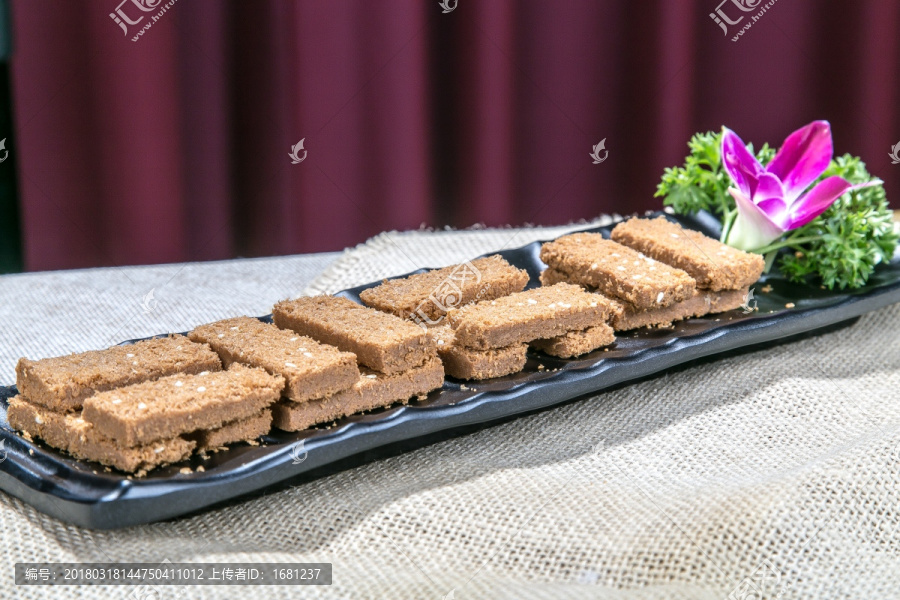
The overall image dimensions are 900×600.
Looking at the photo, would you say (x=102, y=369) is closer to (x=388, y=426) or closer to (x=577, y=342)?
(x=388, y=426)

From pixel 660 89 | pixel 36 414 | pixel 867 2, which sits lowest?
pixel 36 414

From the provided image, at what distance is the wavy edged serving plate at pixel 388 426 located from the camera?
1955mm

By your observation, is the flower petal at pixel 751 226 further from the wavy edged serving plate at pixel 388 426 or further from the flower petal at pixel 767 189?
the wavy edged serving plate at pixel 388 426

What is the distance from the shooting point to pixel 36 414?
7.13ft

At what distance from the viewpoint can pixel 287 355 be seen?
2.30 metres

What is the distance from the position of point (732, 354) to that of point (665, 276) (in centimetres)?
35

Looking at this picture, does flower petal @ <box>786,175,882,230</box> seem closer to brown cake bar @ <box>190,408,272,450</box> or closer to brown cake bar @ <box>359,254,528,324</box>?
brown cake bar @ <box>359,254,528,324</box>

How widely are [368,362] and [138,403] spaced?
564 millimetres

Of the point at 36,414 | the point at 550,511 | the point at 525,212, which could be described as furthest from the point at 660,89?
the point at 36,414

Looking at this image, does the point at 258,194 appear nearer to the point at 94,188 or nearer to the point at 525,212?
the point at 94,188

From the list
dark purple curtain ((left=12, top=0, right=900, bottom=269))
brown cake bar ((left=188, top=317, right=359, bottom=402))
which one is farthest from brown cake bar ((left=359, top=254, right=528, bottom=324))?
dark purple curtain ((left=12, top=0, right=900, bottom=269))

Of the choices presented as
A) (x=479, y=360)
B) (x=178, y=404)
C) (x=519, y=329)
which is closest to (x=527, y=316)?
(x=519, y=329)

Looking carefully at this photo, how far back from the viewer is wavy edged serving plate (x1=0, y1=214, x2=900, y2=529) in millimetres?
1955

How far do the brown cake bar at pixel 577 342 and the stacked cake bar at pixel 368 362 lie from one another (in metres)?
0.38
